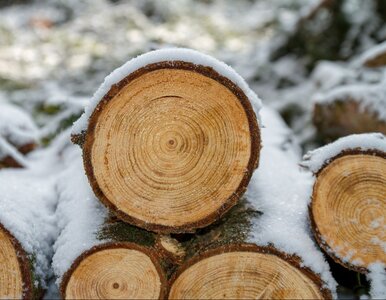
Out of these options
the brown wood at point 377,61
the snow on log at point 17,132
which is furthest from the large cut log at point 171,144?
the brown wood at point 377,61

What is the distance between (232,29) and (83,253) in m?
6.43

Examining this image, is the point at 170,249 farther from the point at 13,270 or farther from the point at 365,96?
the point at 365,96

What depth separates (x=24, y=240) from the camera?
1976 millimetres

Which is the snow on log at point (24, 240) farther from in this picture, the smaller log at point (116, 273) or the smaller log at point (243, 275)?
the smaller log at point (243, 275)

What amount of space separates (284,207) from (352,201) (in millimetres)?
356

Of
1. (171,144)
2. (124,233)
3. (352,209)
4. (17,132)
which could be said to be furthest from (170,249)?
(17,132)

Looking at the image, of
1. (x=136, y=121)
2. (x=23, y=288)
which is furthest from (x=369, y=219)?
(x=23, y=288)

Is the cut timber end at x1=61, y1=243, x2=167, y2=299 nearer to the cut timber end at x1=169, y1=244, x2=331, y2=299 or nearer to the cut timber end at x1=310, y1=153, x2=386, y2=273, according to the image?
the cut timber end at x1=169, y1=244, x2=331, y2=299

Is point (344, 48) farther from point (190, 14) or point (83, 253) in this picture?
point (83, 253)

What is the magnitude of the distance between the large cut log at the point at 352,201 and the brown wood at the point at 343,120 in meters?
1.62

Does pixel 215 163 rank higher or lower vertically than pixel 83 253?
higher

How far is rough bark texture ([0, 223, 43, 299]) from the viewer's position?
193cm

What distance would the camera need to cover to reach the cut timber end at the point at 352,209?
190cm

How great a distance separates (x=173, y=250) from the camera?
197 cm
